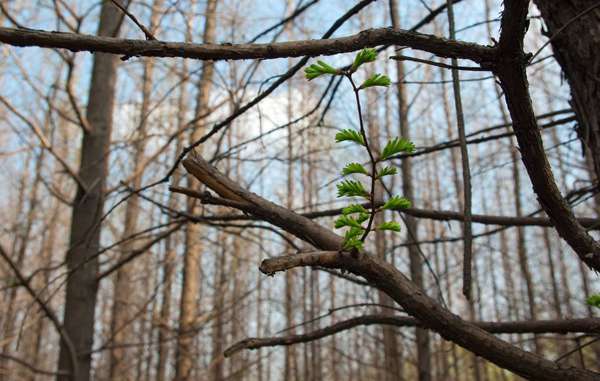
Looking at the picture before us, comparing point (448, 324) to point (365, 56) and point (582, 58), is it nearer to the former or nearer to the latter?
point (365, 56)

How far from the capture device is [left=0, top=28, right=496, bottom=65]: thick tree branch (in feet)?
2.24

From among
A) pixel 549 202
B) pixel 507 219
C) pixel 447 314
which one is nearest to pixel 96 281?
pixel 507 219

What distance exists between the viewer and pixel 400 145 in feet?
2.64

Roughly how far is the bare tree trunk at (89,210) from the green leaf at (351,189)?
210 centimetres

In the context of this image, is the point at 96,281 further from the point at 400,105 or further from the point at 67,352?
the point at 400,105

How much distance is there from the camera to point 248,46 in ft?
2.38

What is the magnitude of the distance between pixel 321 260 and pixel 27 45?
0.55 meters

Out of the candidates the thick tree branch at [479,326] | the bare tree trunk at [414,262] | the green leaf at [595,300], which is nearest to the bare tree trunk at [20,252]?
the bare tree trunk at [414,262]

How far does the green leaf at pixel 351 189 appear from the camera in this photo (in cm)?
85

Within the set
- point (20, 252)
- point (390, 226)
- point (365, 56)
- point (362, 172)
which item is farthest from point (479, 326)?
point (20, 252)

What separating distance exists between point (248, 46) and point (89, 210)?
2666 millimetres

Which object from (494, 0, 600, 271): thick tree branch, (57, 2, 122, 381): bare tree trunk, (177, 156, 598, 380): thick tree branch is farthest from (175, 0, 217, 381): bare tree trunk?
(494, 0, 600, 271): thick tree branch

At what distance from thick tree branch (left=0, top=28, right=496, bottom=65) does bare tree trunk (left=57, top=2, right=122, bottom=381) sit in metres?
2.07

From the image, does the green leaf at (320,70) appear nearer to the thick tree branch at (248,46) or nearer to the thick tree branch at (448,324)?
the thick tree branch at (248,46)
